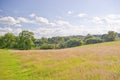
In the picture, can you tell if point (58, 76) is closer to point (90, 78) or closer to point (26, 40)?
point (90, 78)

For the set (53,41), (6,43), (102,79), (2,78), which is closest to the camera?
(102,79)

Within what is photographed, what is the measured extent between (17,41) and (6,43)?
565cm

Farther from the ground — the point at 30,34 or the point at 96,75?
the point at 30,34

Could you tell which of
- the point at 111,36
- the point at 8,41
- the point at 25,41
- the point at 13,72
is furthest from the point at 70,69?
the point at 111,36

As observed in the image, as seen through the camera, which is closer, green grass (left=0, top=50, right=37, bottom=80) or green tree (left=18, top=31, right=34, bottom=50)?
green grass (left=0, top=50, right=37, bottom=80)

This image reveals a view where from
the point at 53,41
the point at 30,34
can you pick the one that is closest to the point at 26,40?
the point at 30,34

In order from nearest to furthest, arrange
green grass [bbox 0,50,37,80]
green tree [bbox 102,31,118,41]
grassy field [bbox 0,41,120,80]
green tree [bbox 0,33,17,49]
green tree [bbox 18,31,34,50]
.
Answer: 1. grassy field [bbox 0,41,120,80]
2. green grass [bbox 0,50,37,80]
3. green tree [bbox 18,31,34,50]
4. green tree [bbox 0,33,17,49]
5. green tree [bbox 102,31,118,41]

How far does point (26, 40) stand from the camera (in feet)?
287

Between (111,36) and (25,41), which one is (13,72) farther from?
(111,36)

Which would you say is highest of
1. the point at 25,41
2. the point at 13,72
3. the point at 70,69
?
the point at 25,41

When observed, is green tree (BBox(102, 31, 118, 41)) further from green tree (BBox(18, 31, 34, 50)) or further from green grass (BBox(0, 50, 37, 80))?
green grass (BBox(0, 50, 37, 80))

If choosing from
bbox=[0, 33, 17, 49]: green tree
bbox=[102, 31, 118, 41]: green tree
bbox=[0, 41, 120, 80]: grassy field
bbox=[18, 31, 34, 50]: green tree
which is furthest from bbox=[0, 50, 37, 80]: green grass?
bbox=[102, 31, 118, 41]: green tree

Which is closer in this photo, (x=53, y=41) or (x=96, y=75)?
(x=96, y=75)

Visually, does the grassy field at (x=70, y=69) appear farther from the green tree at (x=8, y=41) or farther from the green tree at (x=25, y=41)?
Answer: the green tree at (x=8, y=41)
